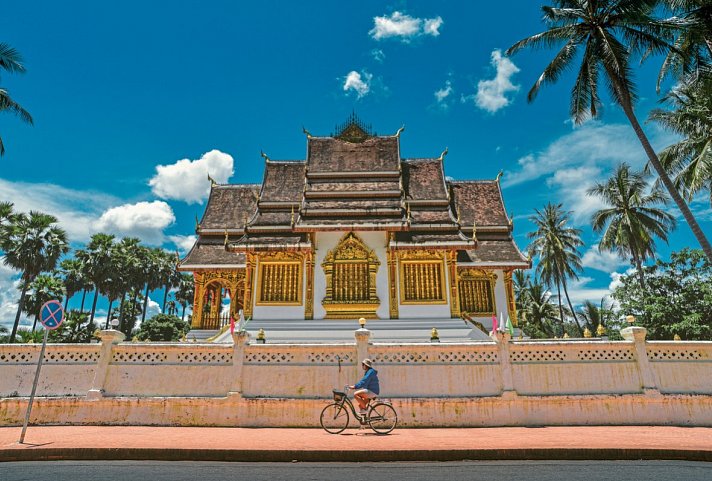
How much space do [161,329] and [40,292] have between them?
31.3ft

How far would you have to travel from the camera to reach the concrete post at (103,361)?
895cm

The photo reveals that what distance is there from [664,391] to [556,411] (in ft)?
7.71

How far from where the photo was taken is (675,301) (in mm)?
25047

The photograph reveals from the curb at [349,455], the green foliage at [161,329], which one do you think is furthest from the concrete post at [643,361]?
the green foliage at [161,329]

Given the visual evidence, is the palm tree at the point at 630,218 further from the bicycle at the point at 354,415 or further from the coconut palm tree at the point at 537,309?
the bicycle at the point at 354,415

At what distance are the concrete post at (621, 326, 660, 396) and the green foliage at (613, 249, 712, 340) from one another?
663 inches

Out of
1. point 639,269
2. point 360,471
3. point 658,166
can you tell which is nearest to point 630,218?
point 639,269

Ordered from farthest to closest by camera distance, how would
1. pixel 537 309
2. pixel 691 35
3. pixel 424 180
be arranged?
pixel 537 309, pixel 424 180, pixel 691 35

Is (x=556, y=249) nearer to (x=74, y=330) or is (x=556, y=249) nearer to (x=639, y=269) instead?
(x=639, y=269)

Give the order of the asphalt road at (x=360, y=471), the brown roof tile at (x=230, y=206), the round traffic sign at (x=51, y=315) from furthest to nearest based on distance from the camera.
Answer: the brown roof tile at (x=230, y=206) < the round traffic sign at (x=51, y=315) < the asphalt road at (x=360, y=471)

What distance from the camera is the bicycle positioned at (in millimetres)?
8125

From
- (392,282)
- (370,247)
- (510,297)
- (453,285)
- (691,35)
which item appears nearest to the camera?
(691,35)

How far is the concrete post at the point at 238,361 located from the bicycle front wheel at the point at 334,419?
182 cm

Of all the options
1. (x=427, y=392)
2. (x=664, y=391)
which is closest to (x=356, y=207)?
(x=427, y=392)
